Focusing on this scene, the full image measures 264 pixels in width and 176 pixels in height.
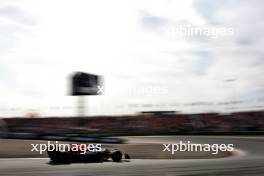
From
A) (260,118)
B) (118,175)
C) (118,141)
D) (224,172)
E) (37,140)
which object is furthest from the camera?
(260,118)

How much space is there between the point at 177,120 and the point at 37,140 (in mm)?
25504

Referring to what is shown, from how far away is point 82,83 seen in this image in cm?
3139

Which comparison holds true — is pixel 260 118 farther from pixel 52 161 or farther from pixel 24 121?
pixel 52 161

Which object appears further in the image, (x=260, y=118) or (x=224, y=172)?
(x=260, y=118)

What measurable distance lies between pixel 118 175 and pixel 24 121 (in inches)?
1675

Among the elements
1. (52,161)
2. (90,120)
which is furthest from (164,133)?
(52,161)

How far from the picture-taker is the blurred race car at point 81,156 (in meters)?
15.9

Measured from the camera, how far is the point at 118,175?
11.9 meters

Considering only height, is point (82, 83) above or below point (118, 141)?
above

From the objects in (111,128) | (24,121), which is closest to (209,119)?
(111,128)

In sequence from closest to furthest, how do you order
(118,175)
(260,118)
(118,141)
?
(118,175) → (118,141) → (260,118)

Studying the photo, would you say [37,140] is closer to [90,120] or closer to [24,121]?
[24,121]

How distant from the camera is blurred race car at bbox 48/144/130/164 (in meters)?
15.9

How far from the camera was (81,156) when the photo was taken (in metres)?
16.3
